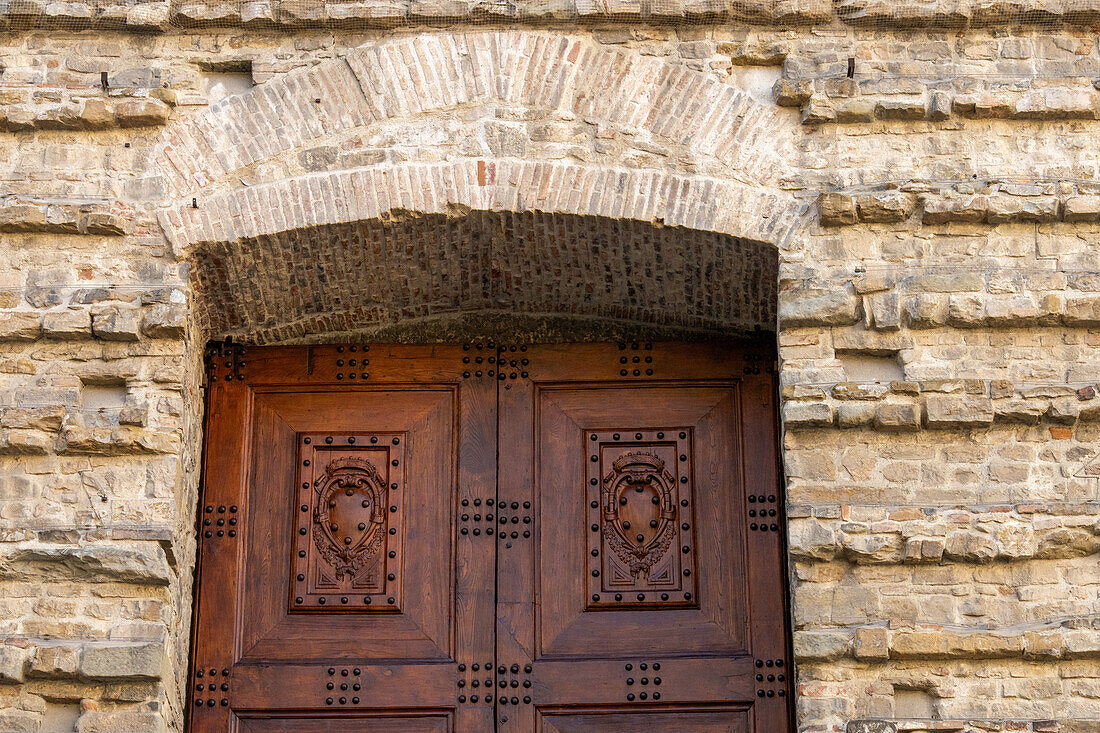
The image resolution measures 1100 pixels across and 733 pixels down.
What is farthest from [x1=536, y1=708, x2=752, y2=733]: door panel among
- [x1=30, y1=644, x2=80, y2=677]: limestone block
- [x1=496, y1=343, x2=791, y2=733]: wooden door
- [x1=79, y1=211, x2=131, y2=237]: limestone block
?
[x1=79, y1=211, x2=131, y2=237]: limestone block

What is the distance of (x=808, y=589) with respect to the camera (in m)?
5.36

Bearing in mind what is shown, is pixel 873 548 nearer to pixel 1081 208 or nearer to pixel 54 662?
pixel 1081 208

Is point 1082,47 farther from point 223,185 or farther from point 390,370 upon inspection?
point 223,185

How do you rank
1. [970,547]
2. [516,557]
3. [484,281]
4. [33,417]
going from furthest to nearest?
[484,281], [516,557], [33,417], [970,547]

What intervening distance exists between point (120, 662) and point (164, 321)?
1394 mm

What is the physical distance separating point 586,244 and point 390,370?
3.55 feet

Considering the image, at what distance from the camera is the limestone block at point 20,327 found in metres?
5.73

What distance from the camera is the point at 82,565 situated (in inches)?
213

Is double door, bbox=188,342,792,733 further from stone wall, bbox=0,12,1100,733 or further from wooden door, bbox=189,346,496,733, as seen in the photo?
stone wall, bbox=0,12,1100,733

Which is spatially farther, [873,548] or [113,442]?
[113,442]

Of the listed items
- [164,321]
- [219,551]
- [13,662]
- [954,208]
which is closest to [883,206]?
[954,208]

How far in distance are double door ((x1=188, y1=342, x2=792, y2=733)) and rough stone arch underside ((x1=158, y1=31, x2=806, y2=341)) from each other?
33 cm

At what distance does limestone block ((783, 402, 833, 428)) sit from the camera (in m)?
5.52

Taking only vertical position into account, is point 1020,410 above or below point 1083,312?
below
